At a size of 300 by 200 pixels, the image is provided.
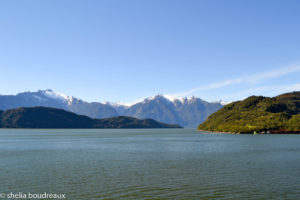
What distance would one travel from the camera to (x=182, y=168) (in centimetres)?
6419

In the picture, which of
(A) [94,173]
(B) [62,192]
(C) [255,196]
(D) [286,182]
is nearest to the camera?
(C) [255,196]

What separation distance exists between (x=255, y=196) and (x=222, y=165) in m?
28.4

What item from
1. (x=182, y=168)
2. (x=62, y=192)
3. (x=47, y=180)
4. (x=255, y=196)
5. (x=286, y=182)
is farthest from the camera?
(x=182, y=168)

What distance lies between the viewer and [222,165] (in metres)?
68.0

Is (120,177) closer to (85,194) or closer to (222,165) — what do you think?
(85,194)

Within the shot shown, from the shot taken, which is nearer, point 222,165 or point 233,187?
point 233,187

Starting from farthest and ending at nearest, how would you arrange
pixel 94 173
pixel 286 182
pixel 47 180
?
pixel 94 173, pixel 47 180, pixel 286 182

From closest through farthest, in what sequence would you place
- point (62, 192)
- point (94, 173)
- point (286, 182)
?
point (62, 192), point (286, 182), point (94, 173)

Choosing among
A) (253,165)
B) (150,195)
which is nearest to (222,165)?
(253,165)

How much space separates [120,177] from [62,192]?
13.8 metres

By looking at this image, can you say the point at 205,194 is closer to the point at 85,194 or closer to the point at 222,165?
the point at 85,194

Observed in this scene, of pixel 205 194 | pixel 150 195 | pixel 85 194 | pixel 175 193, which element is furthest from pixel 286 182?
pixel 85 194

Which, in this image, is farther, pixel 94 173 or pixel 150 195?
pixel 94 173

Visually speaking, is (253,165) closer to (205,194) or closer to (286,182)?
(286,182)
